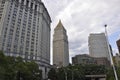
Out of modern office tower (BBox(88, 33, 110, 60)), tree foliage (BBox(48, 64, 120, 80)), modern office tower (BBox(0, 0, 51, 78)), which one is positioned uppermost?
modern office tower (BBox(0, 0, 51, 78))

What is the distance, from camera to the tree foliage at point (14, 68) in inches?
1270

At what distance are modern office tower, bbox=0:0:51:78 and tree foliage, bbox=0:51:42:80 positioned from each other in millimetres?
44977

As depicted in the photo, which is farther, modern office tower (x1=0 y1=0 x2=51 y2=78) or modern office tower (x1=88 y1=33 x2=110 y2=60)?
modern office tower (x1=0 y1=0 x2=51 y2=78)

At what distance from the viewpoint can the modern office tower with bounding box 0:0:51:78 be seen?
93.4 m

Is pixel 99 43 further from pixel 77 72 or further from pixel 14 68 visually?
pixel 77 72

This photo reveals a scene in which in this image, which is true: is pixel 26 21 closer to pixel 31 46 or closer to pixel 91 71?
pixel 31 46

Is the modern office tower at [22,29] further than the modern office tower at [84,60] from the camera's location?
No

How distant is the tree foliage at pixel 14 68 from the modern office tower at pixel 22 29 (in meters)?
45.0

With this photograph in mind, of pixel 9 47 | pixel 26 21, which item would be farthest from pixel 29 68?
pixel 26 21

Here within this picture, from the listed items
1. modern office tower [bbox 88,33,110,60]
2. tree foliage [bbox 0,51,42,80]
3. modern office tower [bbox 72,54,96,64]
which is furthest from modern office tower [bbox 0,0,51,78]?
modern office tower [bbox 72,54,96,64]

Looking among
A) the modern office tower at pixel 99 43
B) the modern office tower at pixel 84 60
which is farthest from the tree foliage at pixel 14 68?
the modern office tower at pixel 84 60

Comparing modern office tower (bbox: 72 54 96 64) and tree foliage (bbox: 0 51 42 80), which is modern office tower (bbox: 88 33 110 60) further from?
modern office tower (bbox: 72 54 96 64)

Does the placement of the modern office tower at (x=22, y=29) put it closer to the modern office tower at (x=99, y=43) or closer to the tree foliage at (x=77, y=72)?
the tree foliage at (x=77, y=72)

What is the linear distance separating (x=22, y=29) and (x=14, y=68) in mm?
65564
